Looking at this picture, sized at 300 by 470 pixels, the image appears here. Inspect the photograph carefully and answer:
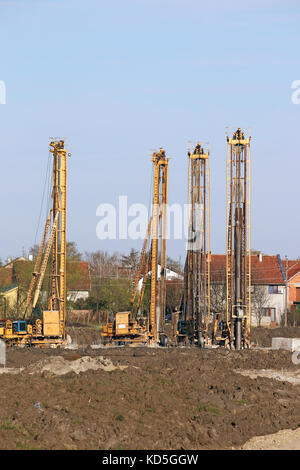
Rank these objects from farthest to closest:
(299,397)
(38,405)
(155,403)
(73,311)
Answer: (73,311) < (299,397) < (155,403) < (38,405)

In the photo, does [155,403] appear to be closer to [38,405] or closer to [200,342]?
[38,405]

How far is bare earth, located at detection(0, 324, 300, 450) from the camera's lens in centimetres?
1712

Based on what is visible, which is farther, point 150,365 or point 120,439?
point 150,365

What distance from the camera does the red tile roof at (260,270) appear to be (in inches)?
2778

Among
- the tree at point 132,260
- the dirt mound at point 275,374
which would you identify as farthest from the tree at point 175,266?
the dirt mound at point 275,374

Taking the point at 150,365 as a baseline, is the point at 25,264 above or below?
above

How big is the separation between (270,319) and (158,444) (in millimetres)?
52624

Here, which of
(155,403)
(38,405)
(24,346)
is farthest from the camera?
(24,346)

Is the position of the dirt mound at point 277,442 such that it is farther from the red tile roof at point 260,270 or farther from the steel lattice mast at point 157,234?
the red tile roof at point 260,270

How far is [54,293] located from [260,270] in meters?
32.5

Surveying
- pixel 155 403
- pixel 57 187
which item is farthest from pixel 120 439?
pixel 57 187

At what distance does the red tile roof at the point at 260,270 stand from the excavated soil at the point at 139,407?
41059 millimetres

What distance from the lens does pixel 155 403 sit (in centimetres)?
2103

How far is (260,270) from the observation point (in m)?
73.0
